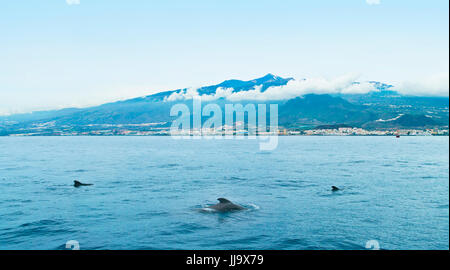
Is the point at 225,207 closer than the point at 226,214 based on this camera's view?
No

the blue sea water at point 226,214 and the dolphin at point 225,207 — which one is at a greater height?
the dolphin at point 225,207

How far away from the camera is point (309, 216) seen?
31.4 m

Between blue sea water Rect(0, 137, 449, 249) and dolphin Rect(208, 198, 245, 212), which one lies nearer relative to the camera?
blue sea water Rect(0, 137, 449, 249)

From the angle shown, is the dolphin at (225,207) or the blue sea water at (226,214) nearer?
the blue sea water at (226,214)

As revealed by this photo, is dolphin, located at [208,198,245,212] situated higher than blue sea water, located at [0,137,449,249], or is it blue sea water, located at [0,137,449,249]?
dolphin, located at [208,198,245,212]

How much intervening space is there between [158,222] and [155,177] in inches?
1231

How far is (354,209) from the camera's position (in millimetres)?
34562

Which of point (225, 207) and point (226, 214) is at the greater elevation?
point (225, 207)
